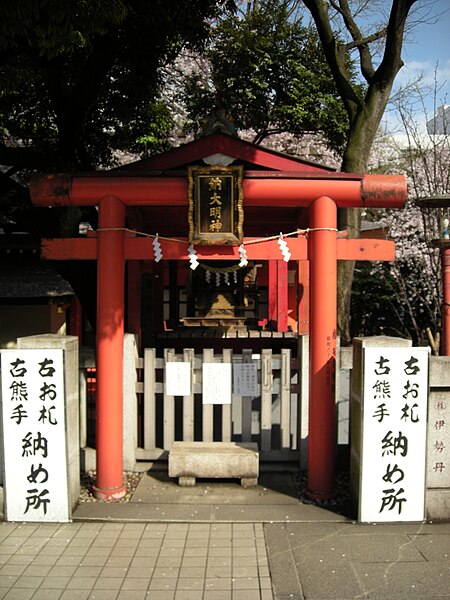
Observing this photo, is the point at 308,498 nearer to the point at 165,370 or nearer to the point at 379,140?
the point at 165,370

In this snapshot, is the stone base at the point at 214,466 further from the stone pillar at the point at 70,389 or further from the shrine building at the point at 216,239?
the stone pillar at the point at 70,389

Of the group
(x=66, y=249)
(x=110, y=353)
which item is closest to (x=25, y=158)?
(x=66, y=249)

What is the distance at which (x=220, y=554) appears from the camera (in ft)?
15.1

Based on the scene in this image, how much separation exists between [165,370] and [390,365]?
2.86 m

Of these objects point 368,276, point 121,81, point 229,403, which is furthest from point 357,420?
point 368,276

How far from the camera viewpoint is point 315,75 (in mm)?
17688

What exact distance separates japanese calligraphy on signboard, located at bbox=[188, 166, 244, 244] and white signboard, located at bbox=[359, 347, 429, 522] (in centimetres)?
211

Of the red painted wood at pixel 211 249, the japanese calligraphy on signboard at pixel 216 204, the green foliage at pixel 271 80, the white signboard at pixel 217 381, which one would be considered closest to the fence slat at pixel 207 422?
the white signboard at pixel 217 381

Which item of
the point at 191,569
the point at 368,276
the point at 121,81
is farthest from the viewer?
the point at 368,276

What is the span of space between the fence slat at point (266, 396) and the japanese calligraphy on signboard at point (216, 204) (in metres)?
1.61

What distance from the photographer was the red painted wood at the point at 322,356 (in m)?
5.89

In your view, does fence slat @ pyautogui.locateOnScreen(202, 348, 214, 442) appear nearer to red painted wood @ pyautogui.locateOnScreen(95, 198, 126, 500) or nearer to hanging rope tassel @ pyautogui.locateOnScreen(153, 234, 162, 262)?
red painted wood @ pyautogui.locateOnScreen(95, 198, 126, 500)

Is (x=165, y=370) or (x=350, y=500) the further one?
(x=165, y=370)

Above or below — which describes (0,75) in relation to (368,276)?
above
